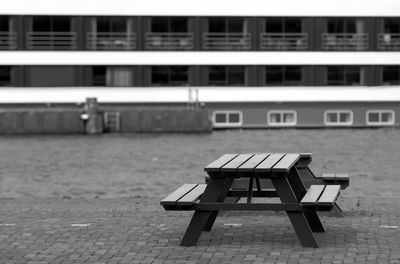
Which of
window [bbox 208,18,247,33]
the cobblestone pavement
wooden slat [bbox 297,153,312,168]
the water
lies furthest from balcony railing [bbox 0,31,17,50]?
wooden slat [bbox 297,153,312,168]

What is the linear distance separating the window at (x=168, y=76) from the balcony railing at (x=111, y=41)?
1.62 metres

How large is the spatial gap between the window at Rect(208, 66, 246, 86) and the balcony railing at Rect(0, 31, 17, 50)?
949 cm

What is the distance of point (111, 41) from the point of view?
4453 cm

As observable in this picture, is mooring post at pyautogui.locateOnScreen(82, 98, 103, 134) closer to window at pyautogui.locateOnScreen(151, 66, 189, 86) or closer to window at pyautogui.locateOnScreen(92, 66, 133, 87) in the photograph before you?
window at pyautogui.locateOnScreen(92, 66, 133, 87)

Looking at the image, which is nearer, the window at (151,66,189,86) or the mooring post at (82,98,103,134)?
the mooring post at (82,98,103,134)

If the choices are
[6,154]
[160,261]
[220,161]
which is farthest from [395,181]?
[6,154]

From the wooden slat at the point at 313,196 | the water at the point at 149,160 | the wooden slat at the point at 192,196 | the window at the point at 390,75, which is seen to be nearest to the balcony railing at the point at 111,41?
the water at the point at 149,160

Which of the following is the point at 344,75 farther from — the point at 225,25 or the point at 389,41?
the point at 225,25

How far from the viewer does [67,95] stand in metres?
43.8

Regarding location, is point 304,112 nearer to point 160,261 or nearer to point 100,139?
point 100,139

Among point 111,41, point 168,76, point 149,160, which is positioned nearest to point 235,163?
point 149,160

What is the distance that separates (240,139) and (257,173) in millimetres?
26668

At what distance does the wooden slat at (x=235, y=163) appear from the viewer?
8.20 meters

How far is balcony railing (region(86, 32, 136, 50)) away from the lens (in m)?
44.3
